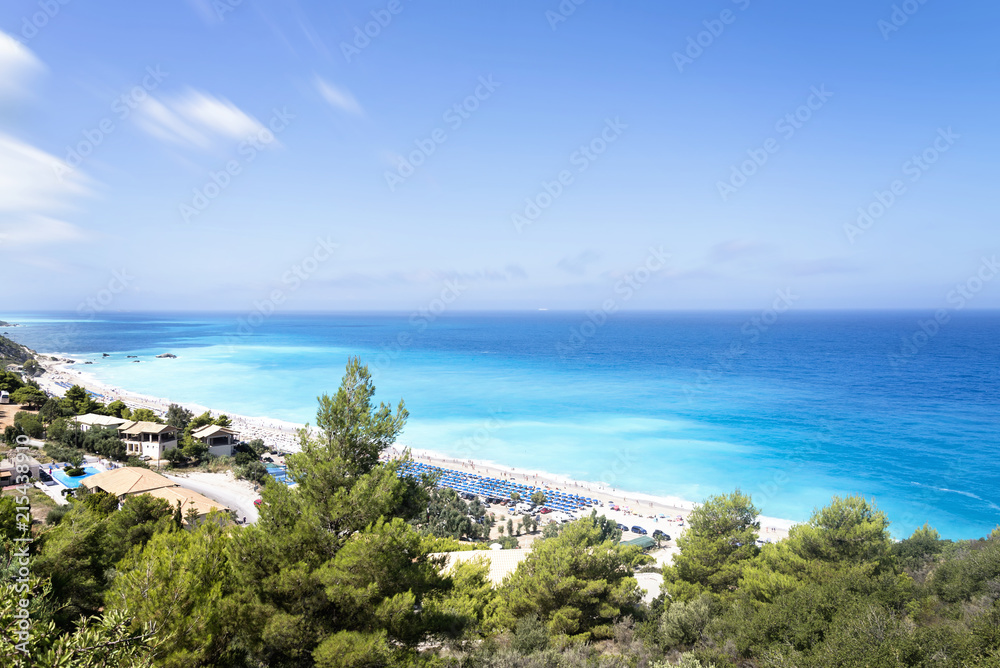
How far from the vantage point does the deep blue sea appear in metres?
32.0

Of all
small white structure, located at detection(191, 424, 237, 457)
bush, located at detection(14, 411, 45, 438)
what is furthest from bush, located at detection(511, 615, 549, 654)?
bush, located at detection(14, 411, 45, 438)

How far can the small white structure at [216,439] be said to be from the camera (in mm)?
30219

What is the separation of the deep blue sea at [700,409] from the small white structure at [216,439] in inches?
556

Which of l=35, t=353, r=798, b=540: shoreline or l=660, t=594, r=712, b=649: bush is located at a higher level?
l=660, t=594, r=712, b=649: bush

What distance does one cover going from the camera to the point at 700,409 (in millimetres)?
51125

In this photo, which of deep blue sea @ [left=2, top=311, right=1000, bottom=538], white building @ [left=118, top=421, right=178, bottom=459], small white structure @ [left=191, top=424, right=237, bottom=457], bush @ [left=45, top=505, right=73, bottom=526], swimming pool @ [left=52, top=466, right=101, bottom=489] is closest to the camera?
bush @ [left=45, top=505, right=73, bottom=526]

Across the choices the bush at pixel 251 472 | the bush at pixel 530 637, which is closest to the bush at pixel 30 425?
the bush at pixel 251 472

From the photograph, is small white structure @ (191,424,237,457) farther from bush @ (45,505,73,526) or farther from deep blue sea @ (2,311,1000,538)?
deep blue sea @ (2,311,1000,538)

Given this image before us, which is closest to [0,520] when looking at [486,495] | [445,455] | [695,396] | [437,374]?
[486,495]

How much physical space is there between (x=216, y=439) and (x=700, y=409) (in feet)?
145

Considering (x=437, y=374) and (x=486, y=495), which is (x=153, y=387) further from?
(x=486, y=495)

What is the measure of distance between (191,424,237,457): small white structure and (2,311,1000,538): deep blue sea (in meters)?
14.1

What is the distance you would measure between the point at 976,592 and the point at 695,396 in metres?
48.7

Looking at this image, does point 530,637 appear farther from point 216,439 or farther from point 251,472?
point 216,439
